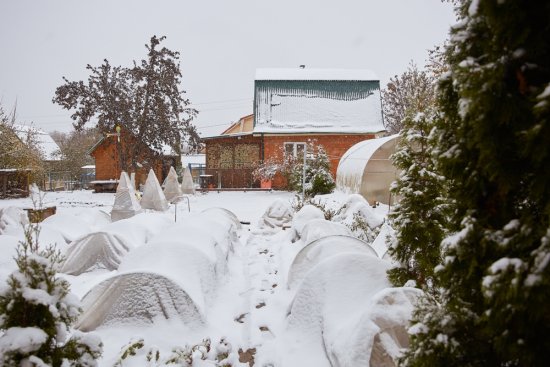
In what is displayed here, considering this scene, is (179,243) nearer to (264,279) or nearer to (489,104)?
(264,279)

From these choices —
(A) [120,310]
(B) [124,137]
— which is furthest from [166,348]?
(B) [124,137]

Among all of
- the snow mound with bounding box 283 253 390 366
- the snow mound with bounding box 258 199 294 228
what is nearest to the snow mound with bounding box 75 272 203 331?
the snow mound with bounding box 283 253 390 366

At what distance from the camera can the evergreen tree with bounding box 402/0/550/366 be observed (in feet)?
5.33

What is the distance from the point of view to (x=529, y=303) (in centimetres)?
158

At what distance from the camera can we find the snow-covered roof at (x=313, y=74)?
92.9ft

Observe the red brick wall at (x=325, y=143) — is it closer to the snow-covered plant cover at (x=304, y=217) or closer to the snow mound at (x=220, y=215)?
the snow mound at (x=220, y=215)

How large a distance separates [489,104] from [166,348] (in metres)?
4.75

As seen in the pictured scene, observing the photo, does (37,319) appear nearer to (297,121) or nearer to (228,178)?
(297,121)

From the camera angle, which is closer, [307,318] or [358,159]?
[307,318]

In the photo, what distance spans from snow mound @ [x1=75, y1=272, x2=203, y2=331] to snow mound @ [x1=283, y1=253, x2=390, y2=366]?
67.9 inches

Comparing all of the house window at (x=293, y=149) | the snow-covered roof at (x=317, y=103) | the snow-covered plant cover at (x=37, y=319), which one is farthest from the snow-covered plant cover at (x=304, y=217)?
the snow-covered roof at (x=317, y=103)

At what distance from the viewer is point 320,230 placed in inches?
322

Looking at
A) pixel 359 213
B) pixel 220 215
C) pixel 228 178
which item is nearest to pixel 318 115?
pixel 228 178

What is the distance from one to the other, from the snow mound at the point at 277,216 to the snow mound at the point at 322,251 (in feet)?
22.0
